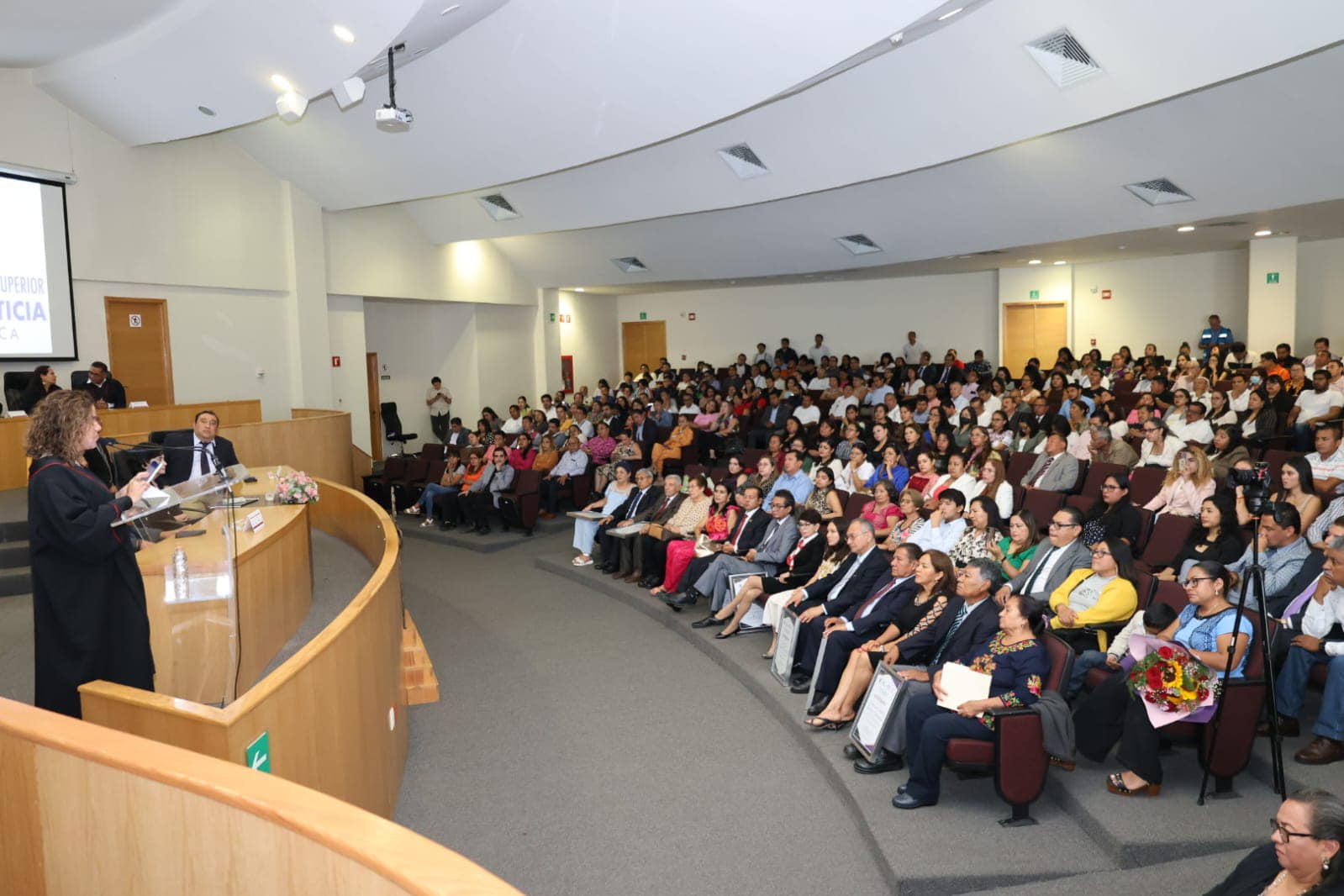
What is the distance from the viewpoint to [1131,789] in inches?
148

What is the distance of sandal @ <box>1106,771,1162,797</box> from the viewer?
3.76 m

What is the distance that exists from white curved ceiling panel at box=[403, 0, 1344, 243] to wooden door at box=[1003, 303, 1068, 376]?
21.1ft

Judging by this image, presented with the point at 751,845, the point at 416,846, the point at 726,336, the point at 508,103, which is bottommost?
the point at 751,845

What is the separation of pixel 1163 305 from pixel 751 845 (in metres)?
12.4

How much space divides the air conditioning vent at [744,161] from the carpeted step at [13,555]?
6855 mm

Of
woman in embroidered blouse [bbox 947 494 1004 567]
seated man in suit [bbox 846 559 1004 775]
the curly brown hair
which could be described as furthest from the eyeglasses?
the curly brown hair

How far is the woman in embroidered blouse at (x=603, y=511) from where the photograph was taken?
8.76 metres

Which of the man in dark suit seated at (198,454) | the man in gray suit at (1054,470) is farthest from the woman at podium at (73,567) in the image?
the man in gray suit at (1054,470)

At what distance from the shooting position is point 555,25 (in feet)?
23.1

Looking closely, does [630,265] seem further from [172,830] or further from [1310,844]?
[172,830]

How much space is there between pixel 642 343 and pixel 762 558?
12723 millimetres

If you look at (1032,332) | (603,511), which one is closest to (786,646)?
(603,511)

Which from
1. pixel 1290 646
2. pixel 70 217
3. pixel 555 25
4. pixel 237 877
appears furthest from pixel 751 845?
pixel 70 217

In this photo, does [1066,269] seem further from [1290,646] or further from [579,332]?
[1290,646]
